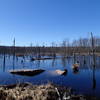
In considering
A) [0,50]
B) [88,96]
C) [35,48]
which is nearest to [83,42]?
[35,48]

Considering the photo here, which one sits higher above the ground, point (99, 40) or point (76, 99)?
point (99, 40)

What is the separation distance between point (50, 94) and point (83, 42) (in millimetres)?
131027

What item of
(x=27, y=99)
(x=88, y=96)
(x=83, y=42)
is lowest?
(x=88, y=96)

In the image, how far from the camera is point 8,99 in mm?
9203

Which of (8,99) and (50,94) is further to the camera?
(50,94)

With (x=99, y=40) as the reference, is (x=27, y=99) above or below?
below

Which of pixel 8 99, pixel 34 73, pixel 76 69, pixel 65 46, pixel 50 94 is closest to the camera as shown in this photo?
pixel 8 99

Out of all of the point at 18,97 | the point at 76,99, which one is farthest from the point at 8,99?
the point at 76,99

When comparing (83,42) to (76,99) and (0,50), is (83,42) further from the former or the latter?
(76,99)

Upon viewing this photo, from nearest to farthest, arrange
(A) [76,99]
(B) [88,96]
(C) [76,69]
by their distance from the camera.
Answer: (A) [76,99] < (B) [88,96] < (C) [76,69]

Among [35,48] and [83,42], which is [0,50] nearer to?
[35,48]

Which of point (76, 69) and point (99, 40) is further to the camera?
point (99, 40)

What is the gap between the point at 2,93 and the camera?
9.70 meters

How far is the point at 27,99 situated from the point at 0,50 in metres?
139
